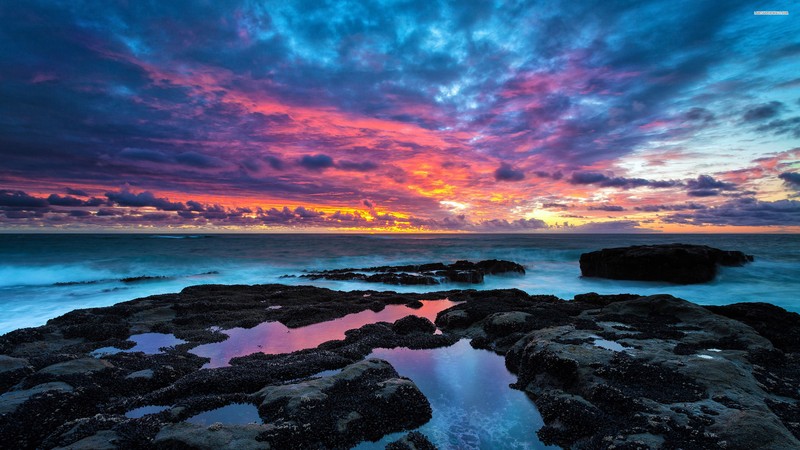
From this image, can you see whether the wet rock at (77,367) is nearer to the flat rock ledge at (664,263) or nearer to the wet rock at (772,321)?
the wet rock at (772,321)

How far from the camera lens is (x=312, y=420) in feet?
21.6

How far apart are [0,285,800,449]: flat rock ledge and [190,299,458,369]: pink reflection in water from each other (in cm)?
69

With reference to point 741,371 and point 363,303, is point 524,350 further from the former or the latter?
point 363,303

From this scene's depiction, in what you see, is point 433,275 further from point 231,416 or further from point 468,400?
point 231,416

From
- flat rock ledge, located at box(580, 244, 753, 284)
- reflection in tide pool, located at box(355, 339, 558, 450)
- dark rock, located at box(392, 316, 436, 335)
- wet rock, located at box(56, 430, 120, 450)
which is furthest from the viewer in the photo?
flat rock ledge, located at box(580, 244, 753, 284)

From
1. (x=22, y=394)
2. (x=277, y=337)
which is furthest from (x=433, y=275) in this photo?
(x=22, y=394)

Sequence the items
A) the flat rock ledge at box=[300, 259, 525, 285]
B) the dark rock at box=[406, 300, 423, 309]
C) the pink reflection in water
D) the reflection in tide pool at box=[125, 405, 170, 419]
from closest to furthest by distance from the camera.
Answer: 1. the reflection in tide pool at box=[125, 405, 170, 419]
2. the pink reflection in water
3. the dark rock at box=[406, 300, 423, 309]
4. the flat rock ledge at box=[300, 259, 525, 285]

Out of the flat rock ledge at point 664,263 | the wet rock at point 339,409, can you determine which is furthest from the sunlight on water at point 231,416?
the flat rock ledge at point 664,263

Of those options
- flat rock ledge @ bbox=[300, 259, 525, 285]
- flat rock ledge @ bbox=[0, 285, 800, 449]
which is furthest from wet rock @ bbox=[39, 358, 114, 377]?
flat rock ledge @ bbox=[300, 259, 525, 285]

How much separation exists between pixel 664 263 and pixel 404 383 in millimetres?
28647

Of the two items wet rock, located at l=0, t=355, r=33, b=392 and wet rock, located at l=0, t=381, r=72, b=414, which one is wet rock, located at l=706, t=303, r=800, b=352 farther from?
wet rock, located at l=0, t=355, r=33, b=392

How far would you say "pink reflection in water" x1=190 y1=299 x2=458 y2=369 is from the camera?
1164 cm

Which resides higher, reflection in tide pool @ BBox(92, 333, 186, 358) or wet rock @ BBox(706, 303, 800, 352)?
wet rock @ BBox(706, 303, 800, 352)

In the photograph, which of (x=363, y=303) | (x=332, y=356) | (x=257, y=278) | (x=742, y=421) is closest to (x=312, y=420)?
(x=332, y=356)
